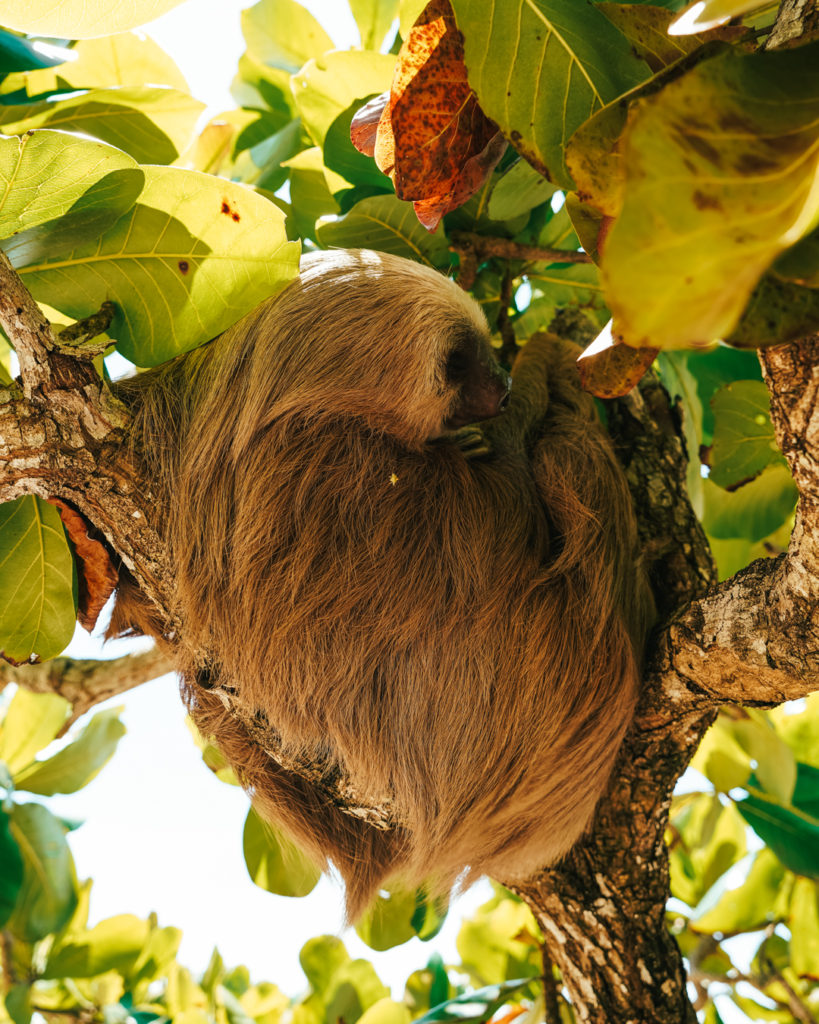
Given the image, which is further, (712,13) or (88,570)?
(88,570)

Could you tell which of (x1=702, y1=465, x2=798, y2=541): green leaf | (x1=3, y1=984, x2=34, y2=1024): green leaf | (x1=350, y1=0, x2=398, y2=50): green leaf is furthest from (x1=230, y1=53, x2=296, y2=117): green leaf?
(x1=3, y1=984, x2=34, y2=1024): green leaf

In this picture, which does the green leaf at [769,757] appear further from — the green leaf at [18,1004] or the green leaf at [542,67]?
the green leaf at [18,1004]

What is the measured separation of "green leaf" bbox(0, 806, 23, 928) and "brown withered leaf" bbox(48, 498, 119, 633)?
69 cm

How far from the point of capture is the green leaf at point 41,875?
163 centimetres

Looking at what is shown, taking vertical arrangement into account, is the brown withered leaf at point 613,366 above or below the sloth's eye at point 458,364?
above

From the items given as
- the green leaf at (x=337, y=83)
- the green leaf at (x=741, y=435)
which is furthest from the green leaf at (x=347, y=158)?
the green leaf at (x=741, y=435)

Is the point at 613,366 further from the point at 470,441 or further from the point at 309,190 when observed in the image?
the point at 309,190

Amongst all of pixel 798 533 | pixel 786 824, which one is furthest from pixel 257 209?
pixel 786 824

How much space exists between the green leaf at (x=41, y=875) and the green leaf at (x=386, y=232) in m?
1.35

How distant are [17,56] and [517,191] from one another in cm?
66

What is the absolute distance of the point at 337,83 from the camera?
1164mm

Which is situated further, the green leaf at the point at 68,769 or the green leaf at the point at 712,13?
the green leaf at the point at 68,769

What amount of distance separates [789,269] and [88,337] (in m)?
0.77

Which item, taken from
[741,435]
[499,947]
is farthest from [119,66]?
[499,947]
